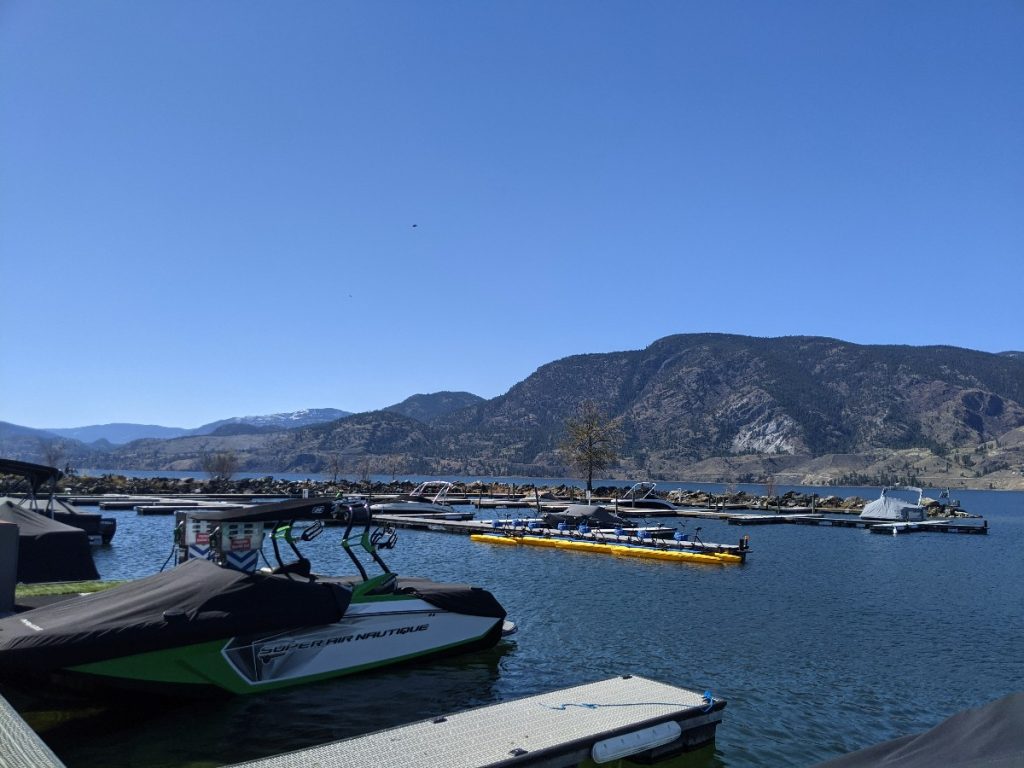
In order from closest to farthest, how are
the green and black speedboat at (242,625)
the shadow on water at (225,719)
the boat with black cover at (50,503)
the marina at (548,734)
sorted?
the marina at (548,734) < the shadow on water at (225,719) < the green and black speedboat at (242,625) < the boat with black cover at (50,503)

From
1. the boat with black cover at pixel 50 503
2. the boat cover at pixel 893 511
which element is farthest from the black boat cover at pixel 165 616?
→ the boat cover at pixel 893 511

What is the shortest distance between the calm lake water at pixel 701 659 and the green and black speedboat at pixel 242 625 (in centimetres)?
67

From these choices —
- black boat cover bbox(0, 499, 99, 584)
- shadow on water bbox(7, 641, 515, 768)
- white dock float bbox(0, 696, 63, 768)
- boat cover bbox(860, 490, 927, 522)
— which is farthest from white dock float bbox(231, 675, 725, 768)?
boat cover bbox(860, 490, 927, 522)

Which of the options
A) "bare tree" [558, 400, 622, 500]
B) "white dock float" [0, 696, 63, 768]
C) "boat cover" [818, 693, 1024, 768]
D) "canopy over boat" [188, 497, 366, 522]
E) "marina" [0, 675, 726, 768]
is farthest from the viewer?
"bare tree" [558, 400, 622, 500]

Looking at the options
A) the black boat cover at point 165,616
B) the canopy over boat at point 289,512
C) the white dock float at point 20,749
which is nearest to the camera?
the white dock float at point 20,749

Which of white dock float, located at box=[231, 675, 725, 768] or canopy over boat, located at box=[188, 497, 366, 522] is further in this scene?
canopy over boat, located at box=[188, 497, 366, 522]

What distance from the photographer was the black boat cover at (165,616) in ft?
40.8

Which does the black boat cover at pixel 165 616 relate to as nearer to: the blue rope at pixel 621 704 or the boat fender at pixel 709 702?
the blue rope at pixel 621 704

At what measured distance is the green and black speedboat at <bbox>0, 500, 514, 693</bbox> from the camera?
41.8 ft

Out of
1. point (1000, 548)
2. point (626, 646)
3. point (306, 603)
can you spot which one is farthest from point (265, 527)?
point (1000, 548)

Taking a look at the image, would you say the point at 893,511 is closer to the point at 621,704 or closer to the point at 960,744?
the point at 621,704

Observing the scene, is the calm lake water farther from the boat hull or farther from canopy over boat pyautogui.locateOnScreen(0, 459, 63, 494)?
canopy over boat pyautogui.locateOnScreen(0, 459, 63, 494)

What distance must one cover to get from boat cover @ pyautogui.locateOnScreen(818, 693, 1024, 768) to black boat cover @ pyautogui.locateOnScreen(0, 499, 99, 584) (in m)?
24.6

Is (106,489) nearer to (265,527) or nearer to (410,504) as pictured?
(410,504)
